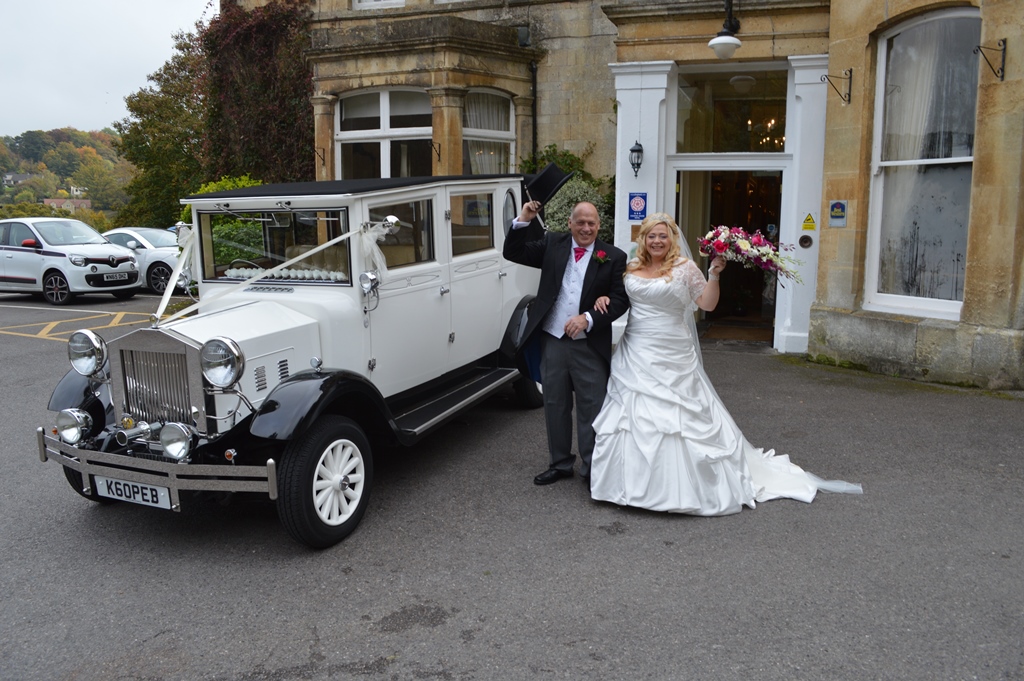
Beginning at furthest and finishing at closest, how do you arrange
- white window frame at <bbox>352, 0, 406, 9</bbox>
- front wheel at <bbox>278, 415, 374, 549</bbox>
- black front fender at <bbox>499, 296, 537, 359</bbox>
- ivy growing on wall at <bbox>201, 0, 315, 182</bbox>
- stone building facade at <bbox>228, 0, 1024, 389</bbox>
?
ivy growing on wall at <bbox>201, 0, 315, 182</bbox> < white window frame at <bbox>352, 0, 406, 9</bbox> < stone building facade at <bbox>228, 0, 1024, 389</bbox> < black front fender at <bbox>499, 296, 537, 359</bbox> < front wheel at <bbox>278, 415, 374, 549</bbox>

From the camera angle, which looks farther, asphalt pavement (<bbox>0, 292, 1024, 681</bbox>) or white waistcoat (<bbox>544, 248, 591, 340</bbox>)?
white waistcoat (<bbox>544, 248, 591, 340</bbox>)

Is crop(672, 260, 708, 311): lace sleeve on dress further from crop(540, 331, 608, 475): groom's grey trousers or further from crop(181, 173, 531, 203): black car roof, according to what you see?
crop(181, 173, 531, 203): black car roof

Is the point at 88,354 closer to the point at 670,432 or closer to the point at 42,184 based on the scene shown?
the point at 670,432

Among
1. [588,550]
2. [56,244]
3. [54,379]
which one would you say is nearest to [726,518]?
[588,550]

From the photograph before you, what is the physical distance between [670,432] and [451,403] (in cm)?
172

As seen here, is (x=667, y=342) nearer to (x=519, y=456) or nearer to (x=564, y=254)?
(x=564, y=254)

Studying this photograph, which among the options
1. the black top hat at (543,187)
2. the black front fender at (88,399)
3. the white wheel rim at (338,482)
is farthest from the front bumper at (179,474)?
the black top hat at (543,187)

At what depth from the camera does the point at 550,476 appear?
577cm

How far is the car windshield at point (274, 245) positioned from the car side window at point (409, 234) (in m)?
0.35

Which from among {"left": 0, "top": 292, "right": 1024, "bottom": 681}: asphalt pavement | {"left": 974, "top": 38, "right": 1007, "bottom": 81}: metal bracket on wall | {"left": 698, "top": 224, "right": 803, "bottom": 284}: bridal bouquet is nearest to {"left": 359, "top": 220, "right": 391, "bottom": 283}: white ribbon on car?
{"left": 0, "top": 292, "right": 1024, "bottom": 681}: asphalt pavement

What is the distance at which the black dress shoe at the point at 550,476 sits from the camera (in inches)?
227

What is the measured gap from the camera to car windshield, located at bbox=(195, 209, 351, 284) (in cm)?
545

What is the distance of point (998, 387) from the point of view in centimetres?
796

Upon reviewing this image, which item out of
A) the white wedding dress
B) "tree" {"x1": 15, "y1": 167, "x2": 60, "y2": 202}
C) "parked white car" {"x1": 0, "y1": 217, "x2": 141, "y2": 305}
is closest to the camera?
the white wedding dress
